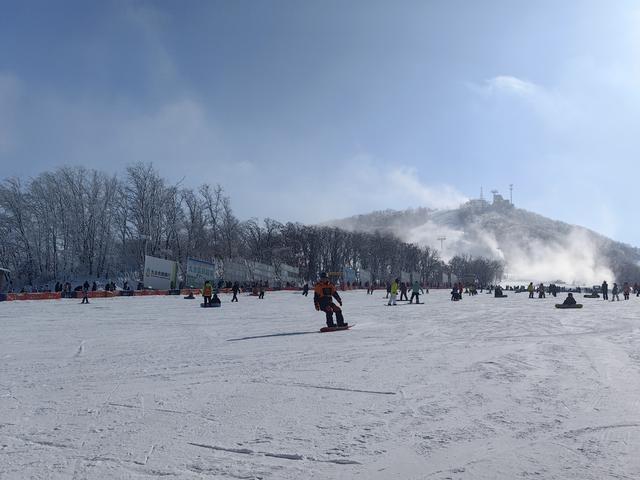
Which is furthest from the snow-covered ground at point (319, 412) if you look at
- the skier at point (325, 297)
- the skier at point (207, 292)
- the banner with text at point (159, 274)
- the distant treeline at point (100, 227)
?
the distant treeline at point (100, 227)

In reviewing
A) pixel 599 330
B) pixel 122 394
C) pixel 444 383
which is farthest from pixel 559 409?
pixel 599 330

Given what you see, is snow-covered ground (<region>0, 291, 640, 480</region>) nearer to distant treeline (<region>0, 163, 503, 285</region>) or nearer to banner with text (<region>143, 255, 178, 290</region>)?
banner with text (<region>143, 255, 178, 290</region>)

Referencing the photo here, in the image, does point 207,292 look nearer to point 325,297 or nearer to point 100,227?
point 325,297

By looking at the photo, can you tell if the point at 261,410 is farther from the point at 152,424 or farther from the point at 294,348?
the point at 294,348

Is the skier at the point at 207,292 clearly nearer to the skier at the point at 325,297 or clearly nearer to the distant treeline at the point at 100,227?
the skier at the point at 325,297

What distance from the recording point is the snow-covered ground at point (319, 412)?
4012 mm

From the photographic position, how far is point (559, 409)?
5.58m

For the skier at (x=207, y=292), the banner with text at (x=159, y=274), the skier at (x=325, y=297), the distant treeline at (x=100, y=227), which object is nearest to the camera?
the skier at (x=325, y=297)

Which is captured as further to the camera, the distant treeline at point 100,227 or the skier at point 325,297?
the distant treeline at point 100,227

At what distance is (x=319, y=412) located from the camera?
5.43m

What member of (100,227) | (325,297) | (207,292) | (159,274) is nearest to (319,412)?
(325,297)

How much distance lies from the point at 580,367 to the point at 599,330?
764cm

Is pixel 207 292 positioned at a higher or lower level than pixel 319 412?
higher

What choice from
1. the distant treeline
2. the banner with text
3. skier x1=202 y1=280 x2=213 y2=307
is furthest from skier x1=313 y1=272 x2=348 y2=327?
the distant treeline
